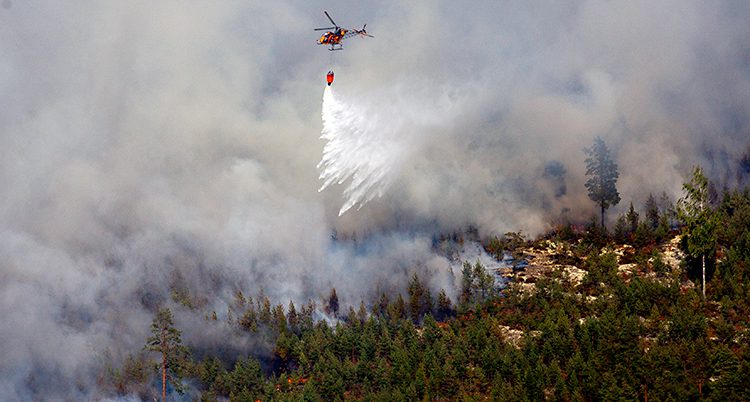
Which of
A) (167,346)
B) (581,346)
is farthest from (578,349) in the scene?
(167,346)

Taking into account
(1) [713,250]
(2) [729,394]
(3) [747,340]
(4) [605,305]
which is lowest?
(2) [729,394]

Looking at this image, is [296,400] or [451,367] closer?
[451,367]

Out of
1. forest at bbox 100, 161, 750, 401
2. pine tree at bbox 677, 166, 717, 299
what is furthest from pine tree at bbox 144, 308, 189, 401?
pine tree at bbox 677, 166, 717, 299

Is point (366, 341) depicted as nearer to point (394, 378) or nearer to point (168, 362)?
point (394, 378)

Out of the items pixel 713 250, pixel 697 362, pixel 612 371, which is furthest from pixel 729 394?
pixel 713 250

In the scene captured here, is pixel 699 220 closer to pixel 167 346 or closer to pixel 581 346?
pixel 581 346

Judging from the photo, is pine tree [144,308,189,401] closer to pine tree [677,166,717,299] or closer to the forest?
the forest

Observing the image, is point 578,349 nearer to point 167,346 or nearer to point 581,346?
point 581,346

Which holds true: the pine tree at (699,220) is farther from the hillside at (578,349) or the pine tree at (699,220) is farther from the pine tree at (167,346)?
the pine tree at (167,346)

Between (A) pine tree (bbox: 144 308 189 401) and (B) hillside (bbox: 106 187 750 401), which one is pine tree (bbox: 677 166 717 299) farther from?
(A) pine tree (bbox: 144 308 189 401)

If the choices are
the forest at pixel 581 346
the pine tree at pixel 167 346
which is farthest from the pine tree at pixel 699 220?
the pine tree at pixel 167 346

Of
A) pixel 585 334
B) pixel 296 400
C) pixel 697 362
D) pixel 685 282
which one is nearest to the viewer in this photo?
pixel 697 362
